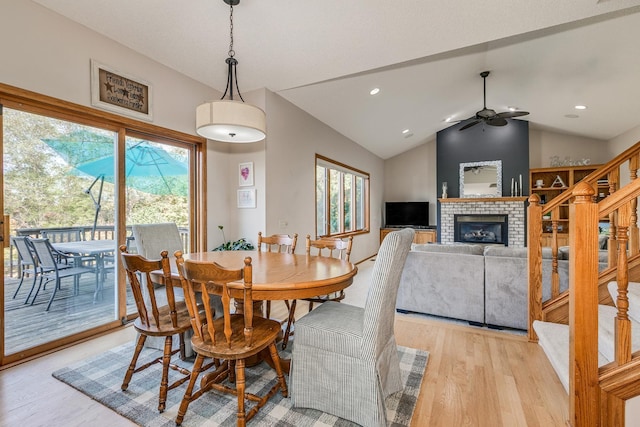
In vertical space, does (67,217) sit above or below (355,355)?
above

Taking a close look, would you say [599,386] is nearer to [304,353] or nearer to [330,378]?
[330,378]

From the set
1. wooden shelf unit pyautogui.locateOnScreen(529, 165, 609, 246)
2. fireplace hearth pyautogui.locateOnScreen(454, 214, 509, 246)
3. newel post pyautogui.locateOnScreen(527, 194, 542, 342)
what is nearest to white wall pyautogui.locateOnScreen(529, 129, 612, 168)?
wooden shelf unit pyautogui.locateOnScreen(529, 165, 609, 246)

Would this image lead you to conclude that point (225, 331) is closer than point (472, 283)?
Yes

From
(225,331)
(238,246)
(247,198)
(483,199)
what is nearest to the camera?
(225,331)

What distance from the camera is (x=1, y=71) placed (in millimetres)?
2092

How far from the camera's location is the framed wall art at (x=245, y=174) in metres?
3.81

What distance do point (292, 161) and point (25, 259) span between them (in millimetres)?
2941

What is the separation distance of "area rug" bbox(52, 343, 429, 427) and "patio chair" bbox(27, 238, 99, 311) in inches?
31.5

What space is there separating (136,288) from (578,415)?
236 cm

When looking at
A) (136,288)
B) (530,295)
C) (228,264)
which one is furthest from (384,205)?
(136,288)

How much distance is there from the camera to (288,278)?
5.59 feet

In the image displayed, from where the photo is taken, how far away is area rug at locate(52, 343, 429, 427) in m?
1.62

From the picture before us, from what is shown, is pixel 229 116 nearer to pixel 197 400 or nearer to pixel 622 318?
pixel 197 400

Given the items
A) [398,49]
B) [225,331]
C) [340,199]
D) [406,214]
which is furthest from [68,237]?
[406,214]
